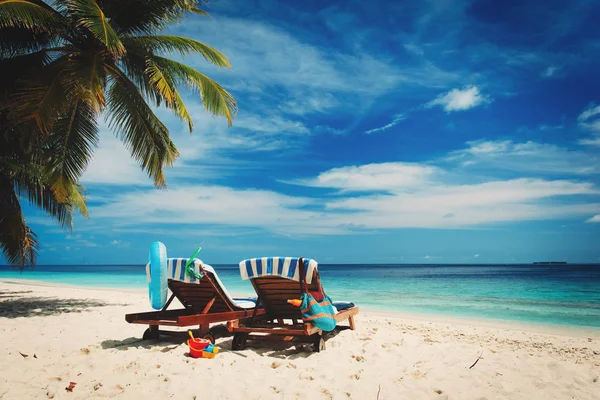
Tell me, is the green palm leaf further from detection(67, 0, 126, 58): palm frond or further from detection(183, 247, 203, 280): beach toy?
detection(183, 247, 203, 280): beach toy

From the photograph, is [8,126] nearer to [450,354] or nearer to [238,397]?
[238,397]

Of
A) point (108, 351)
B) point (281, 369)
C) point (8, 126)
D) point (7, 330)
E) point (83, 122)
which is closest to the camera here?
point (281, 369)

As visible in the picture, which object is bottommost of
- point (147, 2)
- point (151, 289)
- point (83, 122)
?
point (151, 289)

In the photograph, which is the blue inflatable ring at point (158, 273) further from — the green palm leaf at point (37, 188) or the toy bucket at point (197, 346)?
the green palm leaf at point (37, 188)

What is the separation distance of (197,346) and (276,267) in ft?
4.09

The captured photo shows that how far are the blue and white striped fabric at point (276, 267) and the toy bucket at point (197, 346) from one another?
841 mm

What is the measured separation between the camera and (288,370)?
161 inches

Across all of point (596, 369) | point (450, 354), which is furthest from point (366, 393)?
point (596, 369)

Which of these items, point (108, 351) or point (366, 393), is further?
point (108, 351)

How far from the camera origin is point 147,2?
26.8 feet

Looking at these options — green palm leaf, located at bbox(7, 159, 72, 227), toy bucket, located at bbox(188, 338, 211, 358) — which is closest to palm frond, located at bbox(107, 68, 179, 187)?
green palm leaf, located at bbox(7, 159, 72, 227)

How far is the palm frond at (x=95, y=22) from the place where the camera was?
21.3ft

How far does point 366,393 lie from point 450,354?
183 cm

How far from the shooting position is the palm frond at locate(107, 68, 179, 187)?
8.15 metres
